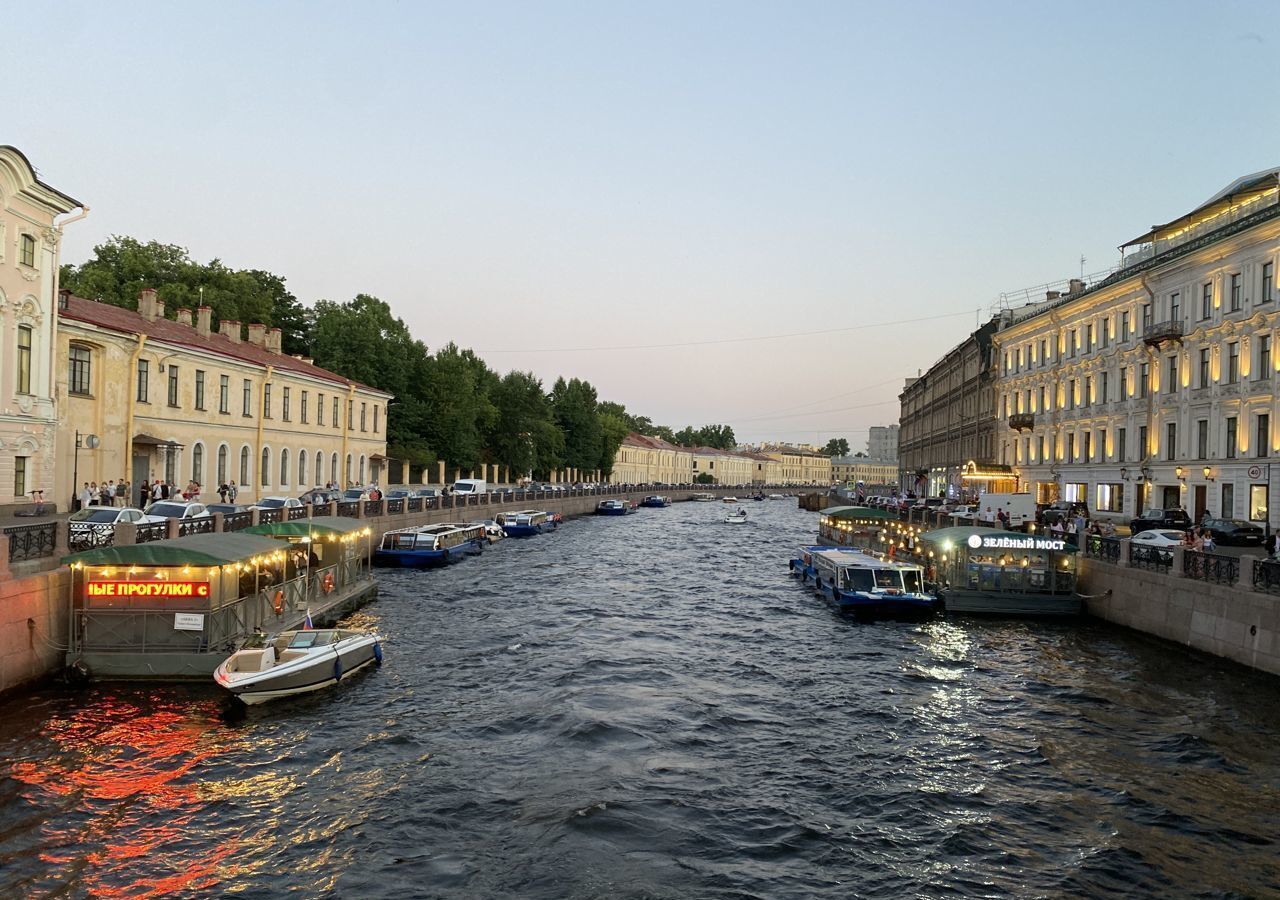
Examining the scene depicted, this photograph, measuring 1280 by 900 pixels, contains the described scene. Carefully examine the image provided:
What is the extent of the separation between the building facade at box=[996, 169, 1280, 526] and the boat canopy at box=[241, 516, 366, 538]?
34.9 meters

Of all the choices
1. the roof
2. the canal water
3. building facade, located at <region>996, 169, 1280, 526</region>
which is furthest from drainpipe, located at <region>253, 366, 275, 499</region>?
building facade, located at <region>996, 169, 1280, 526</region>

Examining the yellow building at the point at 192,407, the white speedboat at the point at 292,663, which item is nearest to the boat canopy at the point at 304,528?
the white speedboat at the point at 292,663

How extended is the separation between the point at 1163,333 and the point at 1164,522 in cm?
1152

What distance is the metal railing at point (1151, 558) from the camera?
26.7 m

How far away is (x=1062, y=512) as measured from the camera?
47594mm

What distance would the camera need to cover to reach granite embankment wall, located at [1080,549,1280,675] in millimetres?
21547

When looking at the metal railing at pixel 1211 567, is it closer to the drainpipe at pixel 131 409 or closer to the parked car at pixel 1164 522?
the parked car at pixel 1164 522

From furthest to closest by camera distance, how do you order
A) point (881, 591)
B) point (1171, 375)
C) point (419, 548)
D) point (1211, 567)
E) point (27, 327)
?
point (419, 548)
point (1171, 375)
point (881, 591)
point (27, 327)
point (1211, 567)

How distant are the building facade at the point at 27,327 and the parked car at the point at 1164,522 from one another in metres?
45.8

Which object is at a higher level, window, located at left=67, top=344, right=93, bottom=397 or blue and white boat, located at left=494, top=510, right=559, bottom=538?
window, located at left=67, top=344, right=93, bottom=397

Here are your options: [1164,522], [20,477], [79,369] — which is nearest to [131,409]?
[79,369]

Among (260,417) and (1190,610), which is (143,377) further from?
(1190,610)

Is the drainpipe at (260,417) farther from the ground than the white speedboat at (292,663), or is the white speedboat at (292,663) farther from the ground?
the drainpipe at (260,417)

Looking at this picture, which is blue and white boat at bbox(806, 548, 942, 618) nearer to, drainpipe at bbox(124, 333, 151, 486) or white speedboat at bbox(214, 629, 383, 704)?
white speedboat at bbox(214, 629, 383, 704)
